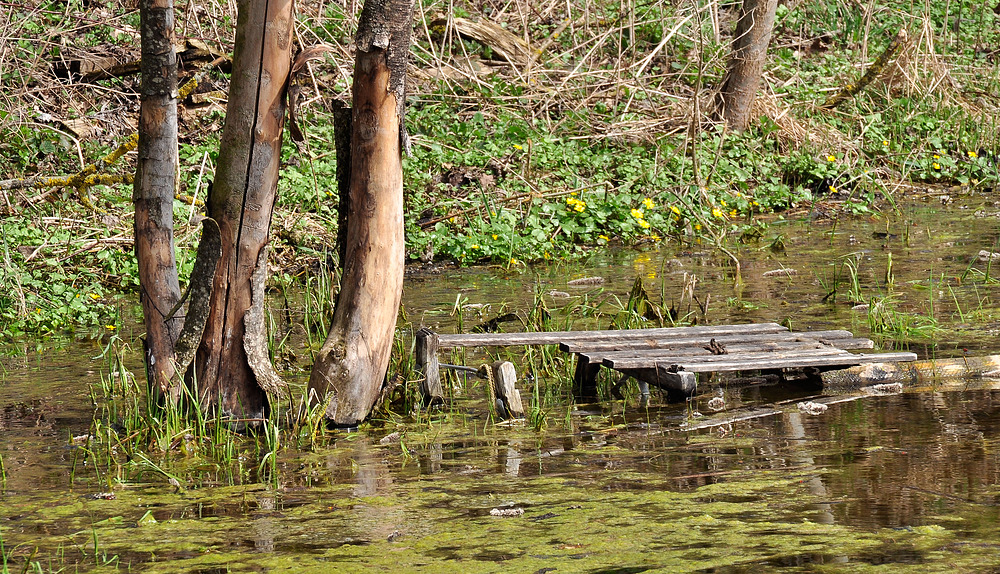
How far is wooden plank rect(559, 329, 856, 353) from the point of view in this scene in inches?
243

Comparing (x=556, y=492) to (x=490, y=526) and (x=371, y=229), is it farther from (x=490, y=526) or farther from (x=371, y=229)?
(x=371, y=229)

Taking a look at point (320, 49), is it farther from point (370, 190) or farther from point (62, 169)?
point (62, 169)

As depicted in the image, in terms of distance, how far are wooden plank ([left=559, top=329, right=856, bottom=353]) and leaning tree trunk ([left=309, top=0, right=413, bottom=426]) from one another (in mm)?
1210

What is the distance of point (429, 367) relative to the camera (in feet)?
19.3

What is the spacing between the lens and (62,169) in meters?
11.2

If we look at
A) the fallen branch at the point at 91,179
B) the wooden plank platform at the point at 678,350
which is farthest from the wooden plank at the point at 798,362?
the fallen branch at the point at 91,179

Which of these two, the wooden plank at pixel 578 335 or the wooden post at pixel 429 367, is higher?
the wooden plank at pixel 578 335

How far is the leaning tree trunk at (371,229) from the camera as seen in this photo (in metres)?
5.16

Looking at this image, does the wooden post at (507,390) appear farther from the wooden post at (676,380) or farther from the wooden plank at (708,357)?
the wooden post at (676,380)

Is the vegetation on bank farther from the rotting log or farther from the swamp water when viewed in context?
the rotting log

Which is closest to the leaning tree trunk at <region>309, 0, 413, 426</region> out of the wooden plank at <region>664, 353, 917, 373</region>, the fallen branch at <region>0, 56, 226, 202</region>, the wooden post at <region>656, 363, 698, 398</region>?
the wooden post at <region>656, 363, 698, 398</region>

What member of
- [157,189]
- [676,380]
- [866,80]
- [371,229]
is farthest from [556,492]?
[866,80]

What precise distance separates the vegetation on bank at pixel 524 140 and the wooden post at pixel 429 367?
10.6 feet

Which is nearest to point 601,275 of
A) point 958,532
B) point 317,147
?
point 317,147
